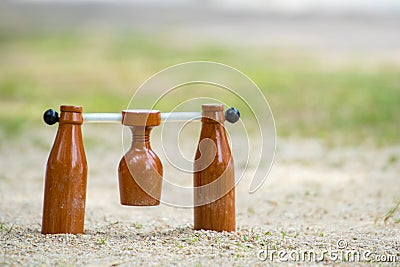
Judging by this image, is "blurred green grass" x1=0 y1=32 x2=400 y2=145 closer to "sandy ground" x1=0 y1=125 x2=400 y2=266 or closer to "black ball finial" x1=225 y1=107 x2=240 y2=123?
"sandy ground" x1=0 y1=125 x2=400 y2=266

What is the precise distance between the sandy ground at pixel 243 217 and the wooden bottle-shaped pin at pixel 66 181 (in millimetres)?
98

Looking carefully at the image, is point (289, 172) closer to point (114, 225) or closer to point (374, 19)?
point (114, 225)

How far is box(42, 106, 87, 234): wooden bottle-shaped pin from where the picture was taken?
347 centimetres

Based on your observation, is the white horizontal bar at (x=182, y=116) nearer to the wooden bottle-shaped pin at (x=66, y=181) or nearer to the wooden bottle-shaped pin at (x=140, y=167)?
the wooden bottle-shaped pin at (x=140, y=167)

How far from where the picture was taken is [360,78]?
A: 1225cm

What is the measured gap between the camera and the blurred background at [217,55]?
401 inches

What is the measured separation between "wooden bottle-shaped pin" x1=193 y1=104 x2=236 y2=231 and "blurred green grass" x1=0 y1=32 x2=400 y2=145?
5318 mm

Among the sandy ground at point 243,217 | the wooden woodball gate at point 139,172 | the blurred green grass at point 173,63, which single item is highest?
the blurred green grass at point 173,63

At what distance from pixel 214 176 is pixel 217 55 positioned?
12.1m

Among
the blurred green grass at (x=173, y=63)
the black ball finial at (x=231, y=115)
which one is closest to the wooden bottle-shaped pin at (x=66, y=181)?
the black ball finial at (x=231, y=115)

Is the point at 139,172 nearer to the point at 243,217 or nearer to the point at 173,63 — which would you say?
the point at 243,217

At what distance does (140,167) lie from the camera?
11.3 feet

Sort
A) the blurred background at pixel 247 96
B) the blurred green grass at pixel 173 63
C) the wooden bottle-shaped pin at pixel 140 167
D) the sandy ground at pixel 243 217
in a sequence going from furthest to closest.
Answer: the blurred green grass at pixel 173 63, the blurred background at pixel 247 96, the wooden bottle-shaped pin at pixel 140 167, the sandy ground at pixel 243 217

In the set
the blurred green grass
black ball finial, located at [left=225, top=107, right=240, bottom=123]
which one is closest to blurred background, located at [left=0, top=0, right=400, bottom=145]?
the blurred green grass
